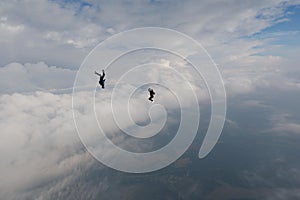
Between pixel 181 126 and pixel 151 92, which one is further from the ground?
pixel 151 92

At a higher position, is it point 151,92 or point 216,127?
point 151,92

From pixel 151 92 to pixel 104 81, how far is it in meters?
5.19

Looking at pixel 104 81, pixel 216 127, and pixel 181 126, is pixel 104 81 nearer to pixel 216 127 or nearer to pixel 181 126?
pixel 181 126

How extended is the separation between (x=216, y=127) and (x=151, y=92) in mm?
8076

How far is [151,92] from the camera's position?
25234 millimetres

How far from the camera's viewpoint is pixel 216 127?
2569cm

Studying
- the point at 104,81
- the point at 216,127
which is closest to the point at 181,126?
the point at 216,127

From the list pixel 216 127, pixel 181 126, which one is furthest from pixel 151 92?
pixel 216 127

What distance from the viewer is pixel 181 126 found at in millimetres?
25172

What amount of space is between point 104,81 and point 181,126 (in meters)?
9.57

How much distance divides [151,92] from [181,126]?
15.9 ft

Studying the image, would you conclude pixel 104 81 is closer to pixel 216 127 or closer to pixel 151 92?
pixel 151 92

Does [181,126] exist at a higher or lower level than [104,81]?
lower
